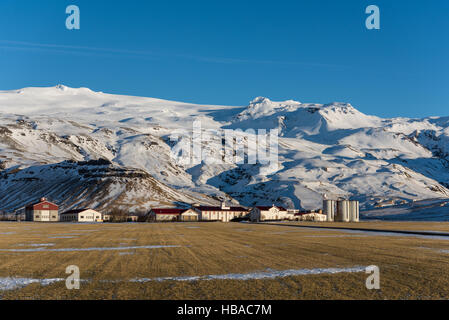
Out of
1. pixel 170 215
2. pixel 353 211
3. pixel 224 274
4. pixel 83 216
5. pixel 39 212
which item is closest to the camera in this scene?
pixel 224 274

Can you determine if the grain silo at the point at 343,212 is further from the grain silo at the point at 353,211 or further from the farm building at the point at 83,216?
the farm building at the point at 83,216

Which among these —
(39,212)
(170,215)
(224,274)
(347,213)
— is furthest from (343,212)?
(224,274)

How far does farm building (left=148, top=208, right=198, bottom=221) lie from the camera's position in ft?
618

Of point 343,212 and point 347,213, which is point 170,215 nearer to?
point 343,212

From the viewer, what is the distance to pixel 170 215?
191125 mm

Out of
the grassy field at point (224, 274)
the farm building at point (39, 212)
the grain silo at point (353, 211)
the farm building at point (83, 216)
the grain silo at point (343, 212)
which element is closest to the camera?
the grassy field at point (224, 274)

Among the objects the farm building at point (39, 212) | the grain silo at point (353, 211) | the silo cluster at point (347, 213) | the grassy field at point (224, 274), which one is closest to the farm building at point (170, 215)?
the farm building at point (39, 212)

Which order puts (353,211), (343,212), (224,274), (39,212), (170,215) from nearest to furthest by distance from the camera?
(224,274) < (170,215) < (39,212) < (343,212) < (353,211)

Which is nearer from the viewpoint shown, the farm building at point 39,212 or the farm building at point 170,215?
the farm building at point 170,215

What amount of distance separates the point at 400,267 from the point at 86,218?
177734 mm

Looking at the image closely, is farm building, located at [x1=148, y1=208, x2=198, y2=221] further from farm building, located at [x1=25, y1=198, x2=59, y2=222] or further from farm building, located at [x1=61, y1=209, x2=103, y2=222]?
→ farm building, located at [x1=25, y1=198, x2=59, y2=222]

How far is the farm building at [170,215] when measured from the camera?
18850 centimetres
